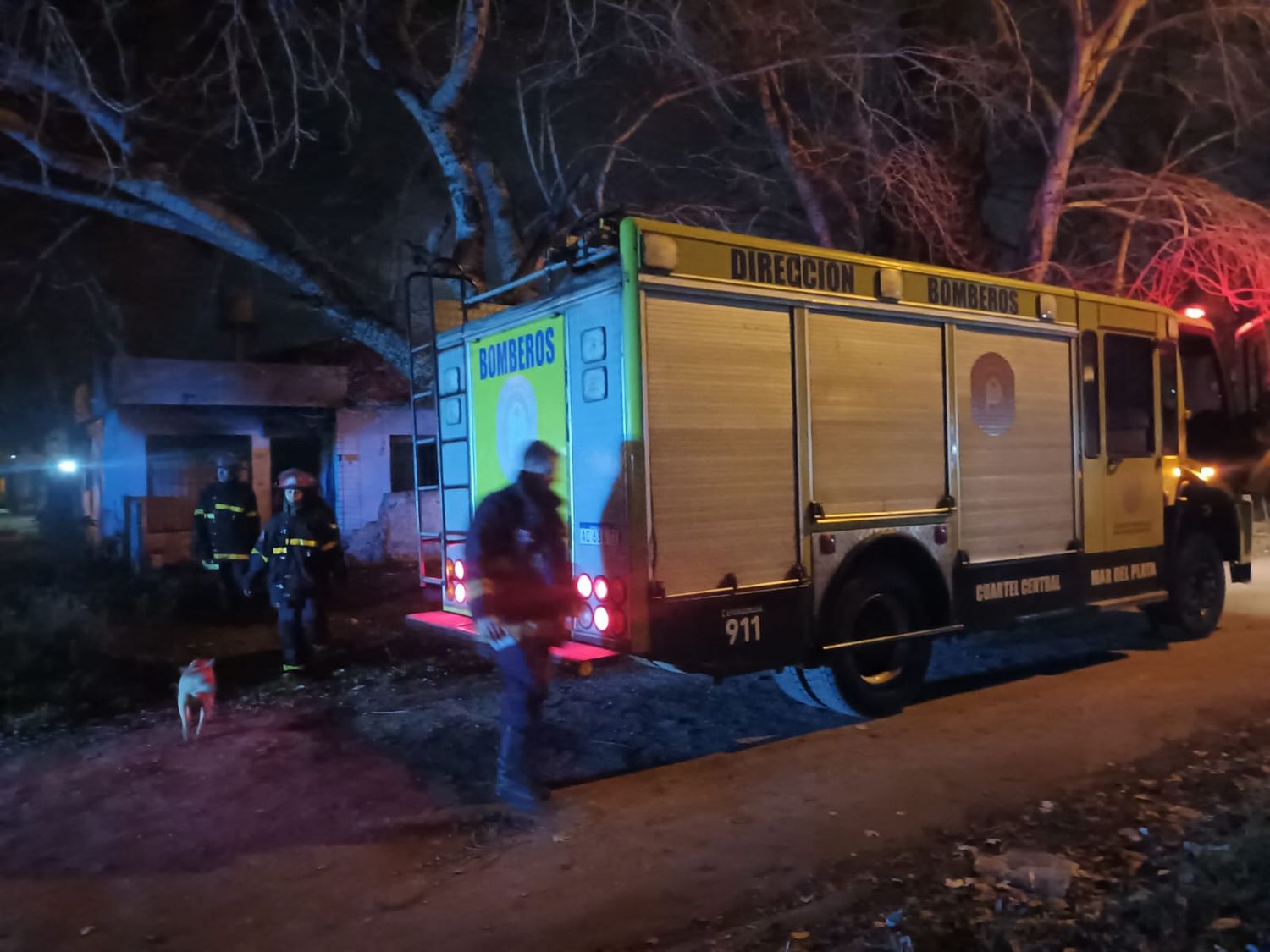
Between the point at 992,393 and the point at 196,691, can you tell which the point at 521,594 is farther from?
the point at 992,393

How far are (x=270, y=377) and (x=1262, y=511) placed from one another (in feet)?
56.7

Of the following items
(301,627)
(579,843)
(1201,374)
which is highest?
(1201,374)

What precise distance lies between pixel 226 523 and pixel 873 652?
6.44 m

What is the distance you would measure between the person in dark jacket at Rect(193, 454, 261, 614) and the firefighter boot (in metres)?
5.31

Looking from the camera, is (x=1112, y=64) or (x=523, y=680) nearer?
(x=523, y=680)

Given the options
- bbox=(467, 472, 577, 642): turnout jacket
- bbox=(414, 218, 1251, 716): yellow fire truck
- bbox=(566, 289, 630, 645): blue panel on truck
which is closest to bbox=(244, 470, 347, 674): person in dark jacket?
bbox=(414, 218, 1251, 716): yellow fire truck

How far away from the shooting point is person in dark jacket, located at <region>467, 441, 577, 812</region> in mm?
4707

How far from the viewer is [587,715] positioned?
6684 millimetres

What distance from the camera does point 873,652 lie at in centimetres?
649

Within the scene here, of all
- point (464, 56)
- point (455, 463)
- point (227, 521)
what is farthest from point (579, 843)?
point (464, 56)

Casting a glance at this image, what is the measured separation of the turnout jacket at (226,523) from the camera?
31.2 ft

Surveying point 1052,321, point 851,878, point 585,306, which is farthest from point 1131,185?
point 851,878

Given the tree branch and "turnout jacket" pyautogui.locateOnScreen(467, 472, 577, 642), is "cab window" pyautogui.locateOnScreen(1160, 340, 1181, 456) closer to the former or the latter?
"turnout jacket" pyautogui.locateOnScreen(467, 472, 577, 642)

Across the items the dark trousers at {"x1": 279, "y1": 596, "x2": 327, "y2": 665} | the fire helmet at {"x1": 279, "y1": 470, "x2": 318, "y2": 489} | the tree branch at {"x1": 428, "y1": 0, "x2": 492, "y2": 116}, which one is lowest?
the dark trousers at {"x1": 279, "y1": 596, "x2": 327, "y2": 665}
